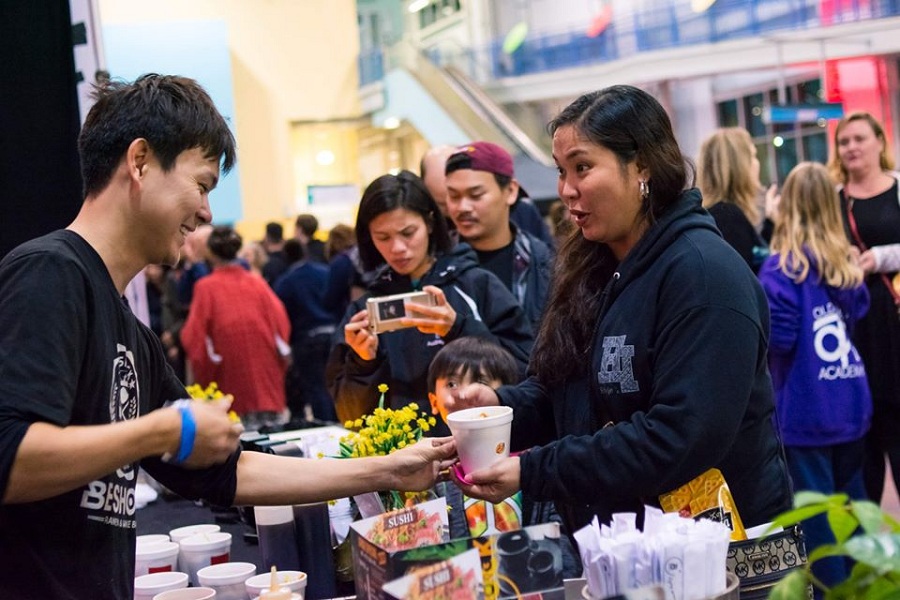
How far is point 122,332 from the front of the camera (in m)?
Result: 1.59

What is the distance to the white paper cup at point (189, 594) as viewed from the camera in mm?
1883

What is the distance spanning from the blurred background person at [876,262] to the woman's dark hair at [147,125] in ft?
11.0

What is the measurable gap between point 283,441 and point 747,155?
232 cm

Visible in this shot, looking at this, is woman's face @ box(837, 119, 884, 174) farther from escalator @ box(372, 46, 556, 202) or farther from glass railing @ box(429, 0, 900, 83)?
escalator @ box(372, 46, 556, 202)

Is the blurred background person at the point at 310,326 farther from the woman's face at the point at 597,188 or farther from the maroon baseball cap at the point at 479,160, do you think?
the woman's face at the point at 597,188

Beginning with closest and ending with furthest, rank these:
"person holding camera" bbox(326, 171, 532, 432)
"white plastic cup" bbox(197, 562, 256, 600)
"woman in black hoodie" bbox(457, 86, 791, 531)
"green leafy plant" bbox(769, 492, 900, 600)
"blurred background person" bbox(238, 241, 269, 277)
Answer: "green leafy plant" bbox(769, 492, 900, 600), "woman in black hoodie" bbox(457, 86, 791, 531), "white plastic cup" bbox(197, 562, 256, 600), "person holding camera" bbox(326, 171, 532, 432), "blurred background person" bbox(238, 241, 269, 277)

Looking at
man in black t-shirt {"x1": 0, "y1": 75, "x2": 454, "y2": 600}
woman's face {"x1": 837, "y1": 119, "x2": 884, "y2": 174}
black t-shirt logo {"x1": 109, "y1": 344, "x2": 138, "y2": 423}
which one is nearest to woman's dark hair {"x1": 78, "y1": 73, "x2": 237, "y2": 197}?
man in black t-shirt {"x1": 0, "y1": 75, "x2": 454, "y2": 600}

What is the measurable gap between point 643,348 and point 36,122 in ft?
6.86

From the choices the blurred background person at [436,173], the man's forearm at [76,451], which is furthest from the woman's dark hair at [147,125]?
the blurred background person at [436,173]

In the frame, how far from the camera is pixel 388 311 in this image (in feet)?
9.52

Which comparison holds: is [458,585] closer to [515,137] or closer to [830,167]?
[830,167]

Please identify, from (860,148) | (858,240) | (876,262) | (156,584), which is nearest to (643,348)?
(156,584)

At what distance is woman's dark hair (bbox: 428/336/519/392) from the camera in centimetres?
272

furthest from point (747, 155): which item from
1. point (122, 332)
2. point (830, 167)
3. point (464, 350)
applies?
point (122, 332)
